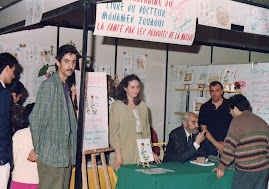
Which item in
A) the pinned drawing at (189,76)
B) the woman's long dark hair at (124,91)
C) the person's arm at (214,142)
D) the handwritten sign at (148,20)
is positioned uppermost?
the handwritten sign at (148,20)

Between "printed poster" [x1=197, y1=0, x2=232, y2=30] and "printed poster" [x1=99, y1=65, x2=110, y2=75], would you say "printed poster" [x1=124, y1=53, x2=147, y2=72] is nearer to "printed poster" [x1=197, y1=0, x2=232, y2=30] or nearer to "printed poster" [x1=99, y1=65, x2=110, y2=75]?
"printed poster" [x1=99, y1=65, x2=110, y2=75]

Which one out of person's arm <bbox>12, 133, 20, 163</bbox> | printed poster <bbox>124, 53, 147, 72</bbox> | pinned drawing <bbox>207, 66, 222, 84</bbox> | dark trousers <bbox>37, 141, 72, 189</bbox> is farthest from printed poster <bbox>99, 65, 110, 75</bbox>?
dark trousers <bbox>37, 141, 72, 189</bbox>

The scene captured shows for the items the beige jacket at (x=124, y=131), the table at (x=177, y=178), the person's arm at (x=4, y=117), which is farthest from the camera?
the beige jacket at (x=124, y=131)

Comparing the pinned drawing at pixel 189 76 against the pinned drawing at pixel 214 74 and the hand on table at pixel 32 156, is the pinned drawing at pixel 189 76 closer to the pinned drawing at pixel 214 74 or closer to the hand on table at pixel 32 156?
the pinned drawing at pixel 214 74

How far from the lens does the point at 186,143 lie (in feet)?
14.8

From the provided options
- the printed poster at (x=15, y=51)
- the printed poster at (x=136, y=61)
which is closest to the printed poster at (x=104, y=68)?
the printed poster at (x=136, y=61)

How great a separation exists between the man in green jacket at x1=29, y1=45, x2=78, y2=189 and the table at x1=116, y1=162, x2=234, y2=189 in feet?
2.09

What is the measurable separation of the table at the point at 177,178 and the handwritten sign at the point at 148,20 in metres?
1.34

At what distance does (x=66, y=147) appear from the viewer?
11.0 feet

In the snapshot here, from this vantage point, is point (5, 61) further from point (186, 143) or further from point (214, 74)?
point (214, 74)

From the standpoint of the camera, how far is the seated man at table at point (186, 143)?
4.27 meters

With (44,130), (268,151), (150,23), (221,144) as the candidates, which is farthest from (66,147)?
(221,144)

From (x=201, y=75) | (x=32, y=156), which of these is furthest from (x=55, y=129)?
(x=201, y=75)

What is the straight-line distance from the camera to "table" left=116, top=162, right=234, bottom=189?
11.5 ft
